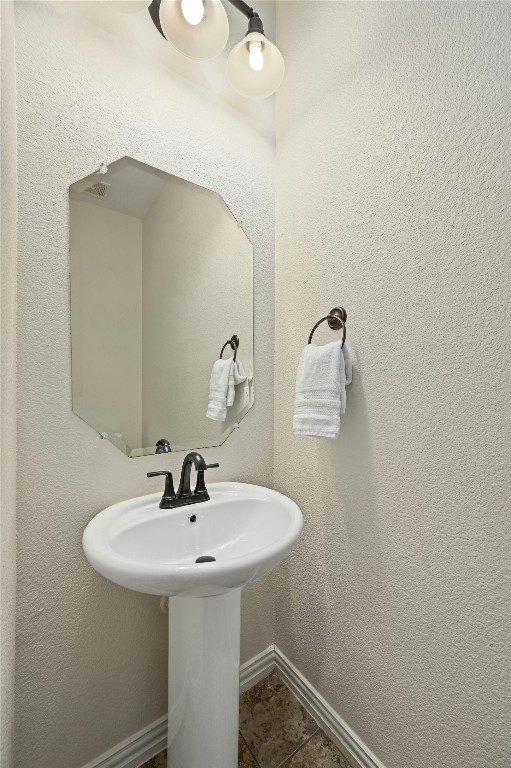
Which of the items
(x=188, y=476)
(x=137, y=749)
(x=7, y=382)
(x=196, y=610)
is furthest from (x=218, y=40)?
(x=137, y=749)

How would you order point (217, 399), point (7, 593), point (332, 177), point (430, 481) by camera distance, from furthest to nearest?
point (217, 399)
point (332, 177)
point (430, 481)
point (7, 593)

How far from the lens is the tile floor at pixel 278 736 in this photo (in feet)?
3.39

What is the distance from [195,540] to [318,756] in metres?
0.80

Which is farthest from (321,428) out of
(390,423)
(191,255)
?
(191,255)

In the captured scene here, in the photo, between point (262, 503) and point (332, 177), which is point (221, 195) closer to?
point (332, 177)

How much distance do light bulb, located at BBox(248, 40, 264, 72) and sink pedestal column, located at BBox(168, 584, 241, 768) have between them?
5.05 feet

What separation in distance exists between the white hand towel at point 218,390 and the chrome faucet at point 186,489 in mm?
219

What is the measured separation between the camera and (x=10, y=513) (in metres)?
0.75

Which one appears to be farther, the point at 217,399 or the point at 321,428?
the point at 217,399

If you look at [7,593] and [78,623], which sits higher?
[7,593]

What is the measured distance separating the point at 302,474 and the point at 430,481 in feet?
1.55

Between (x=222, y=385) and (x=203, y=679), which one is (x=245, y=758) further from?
(x=222, y=385)

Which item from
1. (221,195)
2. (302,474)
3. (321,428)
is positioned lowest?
(302,474)

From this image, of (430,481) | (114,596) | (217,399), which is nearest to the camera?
(430,481)
